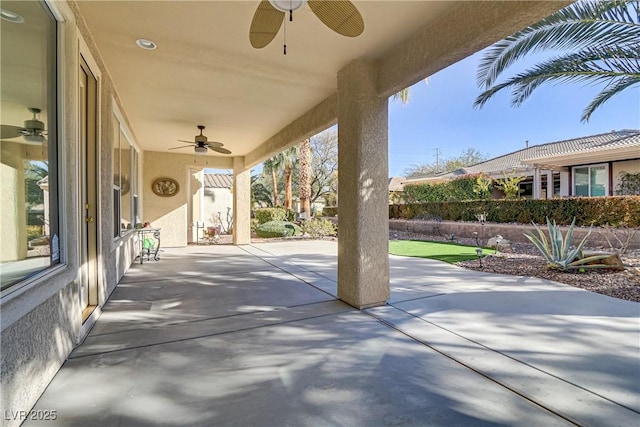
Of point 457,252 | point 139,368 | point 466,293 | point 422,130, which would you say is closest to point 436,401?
point 139,368

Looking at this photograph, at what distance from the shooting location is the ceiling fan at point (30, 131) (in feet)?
6.26

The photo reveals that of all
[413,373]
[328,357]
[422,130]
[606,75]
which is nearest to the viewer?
[413,373]

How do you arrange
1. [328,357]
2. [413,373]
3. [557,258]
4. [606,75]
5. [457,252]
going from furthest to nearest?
[457,252] → [557,258] → [606,75] → [328,357] → [413,373]

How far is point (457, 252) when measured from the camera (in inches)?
336

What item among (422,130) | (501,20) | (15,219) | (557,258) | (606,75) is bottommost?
(557,258)

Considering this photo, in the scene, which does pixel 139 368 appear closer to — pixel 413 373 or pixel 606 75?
pixel 413 373

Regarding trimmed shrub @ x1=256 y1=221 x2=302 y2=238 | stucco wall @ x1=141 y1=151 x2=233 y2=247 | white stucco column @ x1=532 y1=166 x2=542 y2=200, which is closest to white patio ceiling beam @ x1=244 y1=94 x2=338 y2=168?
stucco wall @ x1=141 y1=151 x2=233 y2=247

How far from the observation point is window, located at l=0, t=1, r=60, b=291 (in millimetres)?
1890

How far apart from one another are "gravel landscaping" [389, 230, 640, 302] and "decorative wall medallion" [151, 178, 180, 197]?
867 cm

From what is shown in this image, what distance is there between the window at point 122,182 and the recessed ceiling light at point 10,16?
124 inches

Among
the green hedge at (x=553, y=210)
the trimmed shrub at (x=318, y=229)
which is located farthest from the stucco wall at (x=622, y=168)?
the trimmed shrub at (x=318, y=229)

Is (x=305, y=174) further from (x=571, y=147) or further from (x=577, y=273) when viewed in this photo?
(x=571, y=147)

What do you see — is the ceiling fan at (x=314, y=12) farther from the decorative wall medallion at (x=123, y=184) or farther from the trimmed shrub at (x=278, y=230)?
the trimmed shrub at (x=278, y=230)

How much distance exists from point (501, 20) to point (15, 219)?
12.3 feet
